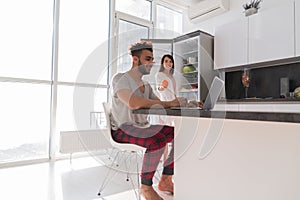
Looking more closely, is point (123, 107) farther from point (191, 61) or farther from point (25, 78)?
point (191, 61)

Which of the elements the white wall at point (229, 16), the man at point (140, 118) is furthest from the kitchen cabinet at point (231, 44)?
the man at point (140, 118)

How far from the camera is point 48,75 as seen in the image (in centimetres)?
324

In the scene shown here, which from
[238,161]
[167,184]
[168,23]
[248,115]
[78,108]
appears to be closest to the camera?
[248,115]

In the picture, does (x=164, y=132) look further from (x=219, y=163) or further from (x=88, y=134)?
(x=88, y=134)

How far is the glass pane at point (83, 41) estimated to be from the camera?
3.37 meters

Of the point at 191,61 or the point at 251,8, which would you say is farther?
the point at 191,61

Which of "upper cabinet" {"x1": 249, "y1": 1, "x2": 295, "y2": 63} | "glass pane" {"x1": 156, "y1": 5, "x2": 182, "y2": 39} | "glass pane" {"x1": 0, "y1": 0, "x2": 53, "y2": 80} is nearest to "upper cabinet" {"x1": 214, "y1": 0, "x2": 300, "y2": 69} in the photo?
"upper cabinet" {"x1": 249, "y1": 1, "x2": 295, "y2": 63}

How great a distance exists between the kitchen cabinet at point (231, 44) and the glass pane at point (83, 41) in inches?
74.4

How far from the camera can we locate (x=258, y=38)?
2.98 meters

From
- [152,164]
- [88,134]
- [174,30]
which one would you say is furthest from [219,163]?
[174,30]

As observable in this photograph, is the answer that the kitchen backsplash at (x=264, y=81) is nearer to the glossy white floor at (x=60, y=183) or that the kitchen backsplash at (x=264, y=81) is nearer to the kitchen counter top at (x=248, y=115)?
the glossy white floor at (x=60, y=183)

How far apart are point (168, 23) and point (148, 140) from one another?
12.1ft

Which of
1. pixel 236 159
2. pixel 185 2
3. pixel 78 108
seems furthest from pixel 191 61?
pixel 236 159

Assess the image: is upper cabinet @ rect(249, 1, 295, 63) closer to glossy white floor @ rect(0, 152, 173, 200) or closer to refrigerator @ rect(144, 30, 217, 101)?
refrigerator @ rect(144, 30, 217, 101)
